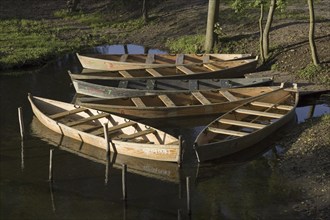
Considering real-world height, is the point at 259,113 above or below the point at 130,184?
above

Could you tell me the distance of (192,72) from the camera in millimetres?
23375

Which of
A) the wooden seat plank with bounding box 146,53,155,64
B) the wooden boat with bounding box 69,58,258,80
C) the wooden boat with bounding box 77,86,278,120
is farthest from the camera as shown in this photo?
the wooden seat plank with bounding box 146,53,155,64

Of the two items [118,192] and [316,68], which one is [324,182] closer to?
[118,192]

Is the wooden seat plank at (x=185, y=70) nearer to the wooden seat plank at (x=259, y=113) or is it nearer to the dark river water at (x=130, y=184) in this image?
the dark river water at (x=130, y=184)

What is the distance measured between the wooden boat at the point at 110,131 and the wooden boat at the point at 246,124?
0.98 metres

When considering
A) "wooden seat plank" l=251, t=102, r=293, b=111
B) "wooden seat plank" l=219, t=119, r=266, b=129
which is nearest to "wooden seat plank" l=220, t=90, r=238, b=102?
"wooden seat plank" l=251, t=102, r=293, b=111

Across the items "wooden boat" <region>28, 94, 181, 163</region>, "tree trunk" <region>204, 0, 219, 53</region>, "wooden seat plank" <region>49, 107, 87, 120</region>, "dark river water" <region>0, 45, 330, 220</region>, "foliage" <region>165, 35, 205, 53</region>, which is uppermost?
"tree trunk" <region>204, 0, 219, 53</region>

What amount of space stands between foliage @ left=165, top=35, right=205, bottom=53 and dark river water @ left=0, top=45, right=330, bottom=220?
10.3 meters

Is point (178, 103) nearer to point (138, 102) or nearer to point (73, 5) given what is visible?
point (138, 102)

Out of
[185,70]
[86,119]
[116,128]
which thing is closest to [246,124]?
[116,128]

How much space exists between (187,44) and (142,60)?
12.5ft

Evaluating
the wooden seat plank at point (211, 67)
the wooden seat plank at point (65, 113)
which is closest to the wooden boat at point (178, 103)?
the wooden seat plank at point (65, 113)

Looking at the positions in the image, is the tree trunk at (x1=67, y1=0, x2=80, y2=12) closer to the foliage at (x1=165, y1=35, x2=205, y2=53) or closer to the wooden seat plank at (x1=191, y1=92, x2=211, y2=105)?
the foliage at (x1=165, y1=35, x2=205, y2=53)

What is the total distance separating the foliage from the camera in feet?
92.0
